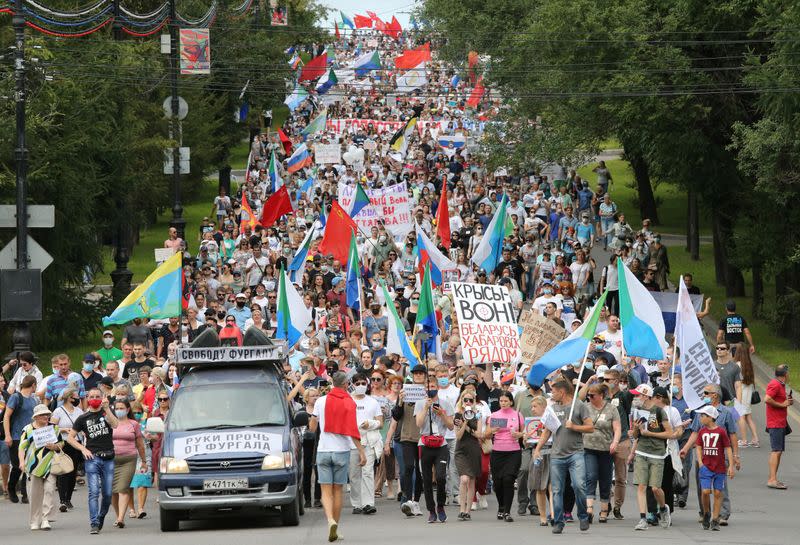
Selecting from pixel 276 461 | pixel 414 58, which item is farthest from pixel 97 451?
pixel 414 58

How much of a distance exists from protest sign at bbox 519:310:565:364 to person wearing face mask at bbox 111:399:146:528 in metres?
6.50

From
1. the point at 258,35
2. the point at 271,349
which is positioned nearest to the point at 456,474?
the point at 271,349

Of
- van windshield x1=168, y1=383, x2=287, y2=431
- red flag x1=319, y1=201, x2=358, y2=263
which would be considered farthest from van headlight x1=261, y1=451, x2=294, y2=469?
red flag x1=319, y1=201, x2=358, y2=263

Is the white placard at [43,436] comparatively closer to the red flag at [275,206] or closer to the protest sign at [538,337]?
the protest sign at [538,337]

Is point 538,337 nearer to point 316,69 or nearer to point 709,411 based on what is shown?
point 709,411

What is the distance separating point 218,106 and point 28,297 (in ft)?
119

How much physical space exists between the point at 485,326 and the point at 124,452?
6737 millimetres

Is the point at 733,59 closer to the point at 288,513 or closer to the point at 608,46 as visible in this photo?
the point at 608,46

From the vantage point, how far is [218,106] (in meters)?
58.8

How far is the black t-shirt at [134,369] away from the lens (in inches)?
857

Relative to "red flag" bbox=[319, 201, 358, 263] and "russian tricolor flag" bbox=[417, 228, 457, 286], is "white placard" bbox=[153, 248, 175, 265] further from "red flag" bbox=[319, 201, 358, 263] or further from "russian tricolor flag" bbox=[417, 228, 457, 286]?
"russian tricolor flag" bbox=[417, 228, 457, 286]

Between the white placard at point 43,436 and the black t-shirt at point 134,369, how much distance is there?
13.5ft

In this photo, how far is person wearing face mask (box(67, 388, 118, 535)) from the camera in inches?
666

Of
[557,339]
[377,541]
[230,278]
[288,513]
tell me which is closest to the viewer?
[377,541]
